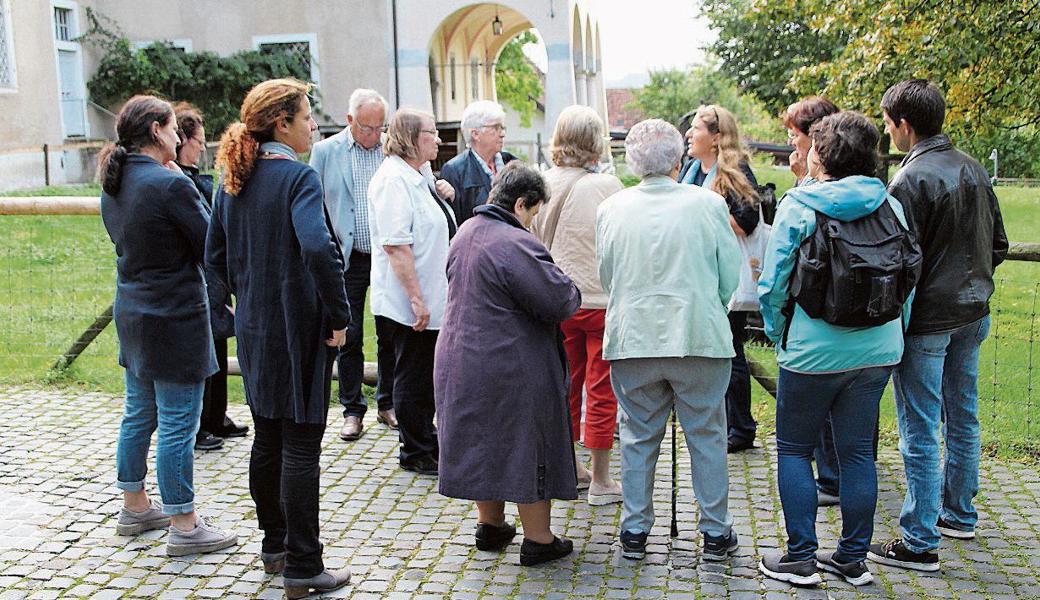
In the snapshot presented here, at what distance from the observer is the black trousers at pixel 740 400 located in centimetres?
659

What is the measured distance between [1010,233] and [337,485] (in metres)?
13.0

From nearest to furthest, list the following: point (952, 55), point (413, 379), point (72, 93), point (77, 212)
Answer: point (413, 379), point (77, 212), point (952, 55), point (72, 93)

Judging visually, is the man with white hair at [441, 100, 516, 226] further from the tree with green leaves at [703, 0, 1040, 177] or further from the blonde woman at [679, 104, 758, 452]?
the tree with green leaves at [703, 0, 1040, 177]

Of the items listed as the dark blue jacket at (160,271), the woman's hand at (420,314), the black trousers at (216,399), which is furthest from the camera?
the black trousers at (216,399)

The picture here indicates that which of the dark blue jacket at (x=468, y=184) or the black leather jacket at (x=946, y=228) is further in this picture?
the dark blue jacket at (x=468, y=184)

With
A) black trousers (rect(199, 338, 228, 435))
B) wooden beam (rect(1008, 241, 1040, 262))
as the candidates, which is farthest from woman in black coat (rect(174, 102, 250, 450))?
wooden beam (rect(1008, 241, 1040, 262))

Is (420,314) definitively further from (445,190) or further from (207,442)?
(207,442)

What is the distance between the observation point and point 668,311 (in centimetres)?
475

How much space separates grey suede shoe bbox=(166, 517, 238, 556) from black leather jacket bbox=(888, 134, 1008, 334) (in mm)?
3257

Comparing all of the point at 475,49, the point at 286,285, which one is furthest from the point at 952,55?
the point at 475,49

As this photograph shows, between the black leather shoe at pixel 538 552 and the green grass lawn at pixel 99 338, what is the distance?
8.26 ft

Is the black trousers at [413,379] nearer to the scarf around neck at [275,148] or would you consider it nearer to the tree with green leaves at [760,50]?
the scarf around neck at [275,148]

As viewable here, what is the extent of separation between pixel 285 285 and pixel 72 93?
24707mm

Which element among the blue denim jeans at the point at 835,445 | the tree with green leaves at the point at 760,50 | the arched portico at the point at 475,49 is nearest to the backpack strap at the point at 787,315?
the blue denim jeans at the point at 835,445
